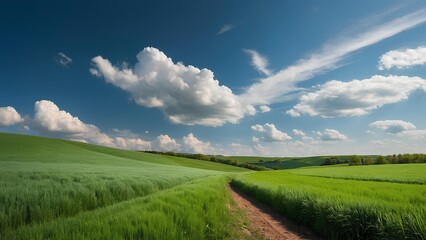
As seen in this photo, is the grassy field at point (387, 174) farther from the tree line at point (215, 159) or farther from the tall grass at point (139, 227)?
the tree line at point (215, 159)

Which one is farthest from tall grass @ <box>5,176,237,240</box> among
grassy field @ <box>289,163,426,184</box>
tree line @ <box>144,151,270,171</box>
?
tree line @ <box>144,151,270,171</box>

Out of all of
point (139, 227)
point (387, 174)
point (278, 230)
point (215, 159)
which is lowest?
point (215, 159)

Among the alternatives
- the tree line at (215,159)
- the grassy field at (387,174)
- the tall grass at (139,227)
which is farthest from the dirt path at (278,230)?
the tree line at (215,159)

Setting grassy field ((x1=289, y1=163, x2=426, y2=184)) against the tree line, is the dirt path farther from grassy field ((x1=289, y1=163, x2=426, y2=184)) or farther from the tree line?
the tree line

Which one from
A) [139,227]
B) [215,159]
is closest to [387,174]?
[139,227]

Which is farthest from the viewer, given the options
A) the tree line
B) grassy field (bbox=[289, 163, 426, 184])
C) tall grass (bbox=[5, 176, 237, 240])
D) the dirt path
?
the tree line

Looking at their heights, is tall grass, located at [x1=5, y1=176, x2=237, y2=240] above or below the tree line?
above

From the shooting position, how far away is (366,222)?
723cm

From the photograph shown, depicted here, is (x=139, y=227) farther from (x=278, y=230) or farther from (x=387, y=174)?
(x=387, y=174)

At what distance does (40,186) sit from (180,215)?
733cm

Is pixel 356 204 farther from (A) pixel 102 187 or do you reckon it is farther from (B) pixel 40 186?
(B) pixel 40 186

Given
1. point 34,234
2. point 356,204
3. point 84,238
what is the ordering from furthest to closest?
point 356,204 → point 34,234 → point 84,238

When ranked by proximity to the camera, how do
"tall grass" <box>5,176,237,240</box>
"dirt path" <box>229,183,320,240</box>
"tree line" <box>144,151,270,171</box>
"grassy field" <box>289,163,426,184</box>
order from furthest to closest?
"tree line" <box>144,151,270,171</box>, "grassy field" <box>289,163,426,184</box>, "dirt path" <box>229,183,320,240</box>, "tall grass" <box>5,176,237,240</box>

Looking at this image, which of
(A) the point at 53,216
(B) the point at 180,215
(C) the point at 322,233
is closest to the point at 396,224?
(C) the point at 322,233
